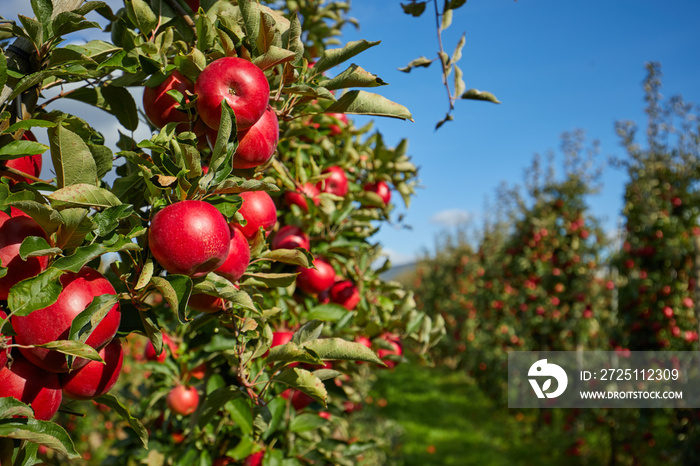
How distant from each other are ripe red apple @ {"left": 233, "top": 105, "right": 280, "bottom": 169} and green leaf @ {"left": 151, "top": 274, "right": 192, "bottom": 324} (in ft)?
0.74

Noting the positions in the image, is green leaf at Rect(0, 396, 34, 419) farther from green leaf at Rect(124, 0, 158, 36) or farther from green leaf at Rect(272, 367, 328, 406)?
green leaf at Rect(124, 0, 158, 36)

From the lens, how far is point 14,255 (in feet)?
2.10

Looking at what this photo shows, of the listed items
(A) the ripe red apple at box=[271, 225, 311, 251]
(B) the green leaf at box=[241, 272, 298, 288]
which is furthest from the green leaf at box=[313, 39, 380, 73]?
(A) the ripe red apple at box=[271, 225, 311, 251]

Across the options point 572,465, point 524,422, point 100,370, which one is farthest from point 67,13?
point 524,422

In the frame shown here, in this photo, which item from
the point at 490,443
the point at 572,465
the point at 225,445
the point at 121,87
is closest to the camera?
the point at 121,87

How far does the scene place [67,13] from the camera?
0.70 m

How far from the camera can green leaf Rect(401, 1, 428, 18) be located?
1.25 m

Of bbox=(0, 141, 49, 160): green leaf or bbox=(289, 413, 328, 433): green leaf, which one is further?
bbox=(289, 413, 328, 433): green leaf

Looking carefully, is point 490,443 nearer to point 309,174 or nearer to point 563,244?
point 563,244

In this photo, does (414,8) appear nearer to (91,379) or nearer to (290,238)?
(290,238)

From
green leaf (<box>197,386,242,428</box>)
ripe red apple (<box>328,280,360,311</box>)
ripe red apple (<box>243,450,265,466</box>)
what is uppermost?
ripe red apple (<box>328,280,360,311</box>)

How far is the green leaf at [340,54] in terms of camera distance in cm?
84

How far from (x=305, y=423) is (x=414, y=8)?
115cm

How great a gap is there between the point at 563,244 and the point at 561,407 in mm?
2068
